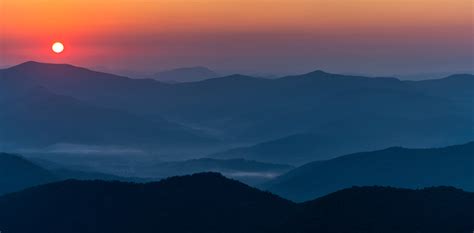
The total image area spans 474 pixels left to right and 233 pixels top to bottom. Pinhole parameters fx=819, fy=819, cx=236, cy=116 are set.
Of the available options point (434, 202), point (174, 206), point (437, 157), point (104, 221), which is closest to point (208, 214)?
point (174, 206)

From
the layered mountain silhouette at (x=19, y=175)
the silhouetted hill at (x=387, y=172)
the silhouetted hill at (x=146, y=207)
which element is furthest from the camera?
the silhouetted hill at (x=387, y=172)

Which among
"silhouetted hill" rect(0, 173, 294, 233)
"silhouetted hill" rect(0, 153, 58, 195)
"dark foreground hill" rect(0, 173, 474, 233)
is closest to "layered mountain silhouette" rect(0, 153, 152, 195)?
"silhouetted hill" rect(0, 153, 58, 195)

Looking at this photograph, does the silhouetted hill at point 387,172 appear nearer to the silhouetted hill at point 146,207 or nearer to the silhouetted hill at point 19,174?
the silhouetted hill at point 19,174

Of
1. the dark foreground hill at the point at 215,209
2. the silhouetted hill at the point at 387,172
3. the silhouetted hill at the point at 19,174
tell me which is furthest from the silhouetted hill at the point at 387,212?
the silhouetted hill at the point at 19,174

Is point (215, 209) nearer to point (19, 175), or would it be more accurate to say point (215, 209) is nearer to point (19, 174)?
point (19, 175)

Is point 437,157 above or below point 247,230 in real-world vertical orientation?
above

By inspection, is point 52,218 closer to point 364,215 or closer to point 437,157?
point 364,215

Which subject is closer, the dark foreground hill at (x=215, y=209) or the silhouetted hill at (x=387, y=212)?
the silhouetted hill at (x=387, y=212)

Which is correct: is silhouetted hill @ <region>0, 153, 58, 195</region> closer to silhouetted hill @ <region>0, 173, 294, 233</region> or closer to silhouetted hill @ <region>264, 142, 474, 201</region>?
silhouetted hill @ <region>264, 142, 474, 201</region>
